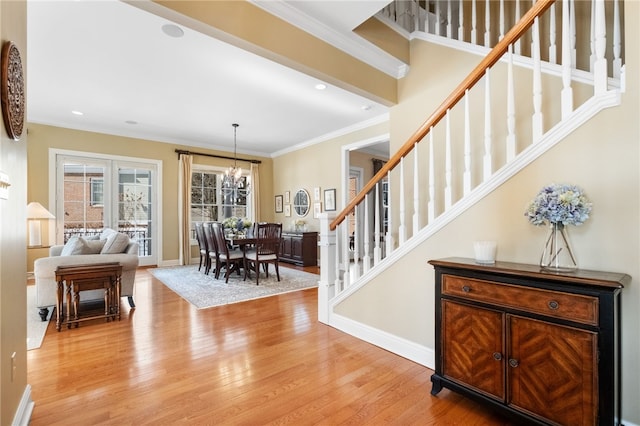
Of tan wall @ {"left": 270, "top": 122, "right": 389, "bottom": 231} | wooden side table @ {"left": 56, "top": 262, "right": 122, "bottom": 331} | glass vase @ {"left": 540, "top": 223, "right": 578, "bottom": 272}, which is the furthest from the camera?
tan wall @ {"left": 270, "top": 122, "right": 389, "bottom": 231}

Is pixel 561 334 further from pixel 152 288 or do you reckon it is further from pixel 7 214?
pixel 152 288

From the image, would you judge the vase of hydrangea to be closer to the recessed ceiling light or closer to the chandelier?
the recessed ceiling light

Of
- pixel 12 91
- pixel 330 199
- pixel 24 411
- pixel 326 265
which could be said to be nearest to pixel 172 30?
pixel 12 91

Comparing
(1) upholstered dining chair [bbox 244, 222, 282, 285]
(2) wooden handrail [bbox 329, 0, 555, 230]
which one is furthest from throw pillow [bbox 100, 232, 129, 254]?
(2) wooden handrail [bbox 329, 0, 555, 230]

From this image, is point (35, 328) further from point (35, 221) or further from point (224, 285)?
point (224, 285)

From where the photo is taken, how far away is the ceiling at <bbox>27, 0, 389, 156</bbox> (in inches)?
109

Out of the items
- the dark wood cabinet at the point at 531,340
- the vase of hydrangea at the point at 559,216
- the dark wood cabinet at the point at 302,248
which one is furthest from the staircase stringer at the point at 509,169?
the dark wood cabinet at the point at 302,248

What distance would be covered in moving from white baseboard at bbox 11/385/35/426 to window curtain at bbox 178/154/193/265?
5360 millimetres

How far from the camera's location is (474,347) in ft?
5.68

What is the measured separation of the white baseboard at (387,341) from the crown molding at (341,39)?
9.19ft

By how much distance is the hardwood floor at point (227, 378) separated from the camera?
67.5 inches

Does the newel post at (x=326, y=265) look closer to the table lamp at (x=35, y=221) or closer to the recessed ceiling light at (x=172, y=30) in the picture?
the recessed ceiling light at (x=172, y=30)

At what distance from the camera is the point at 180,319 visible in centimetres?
329

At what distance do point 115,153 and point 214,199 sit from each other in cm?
230
